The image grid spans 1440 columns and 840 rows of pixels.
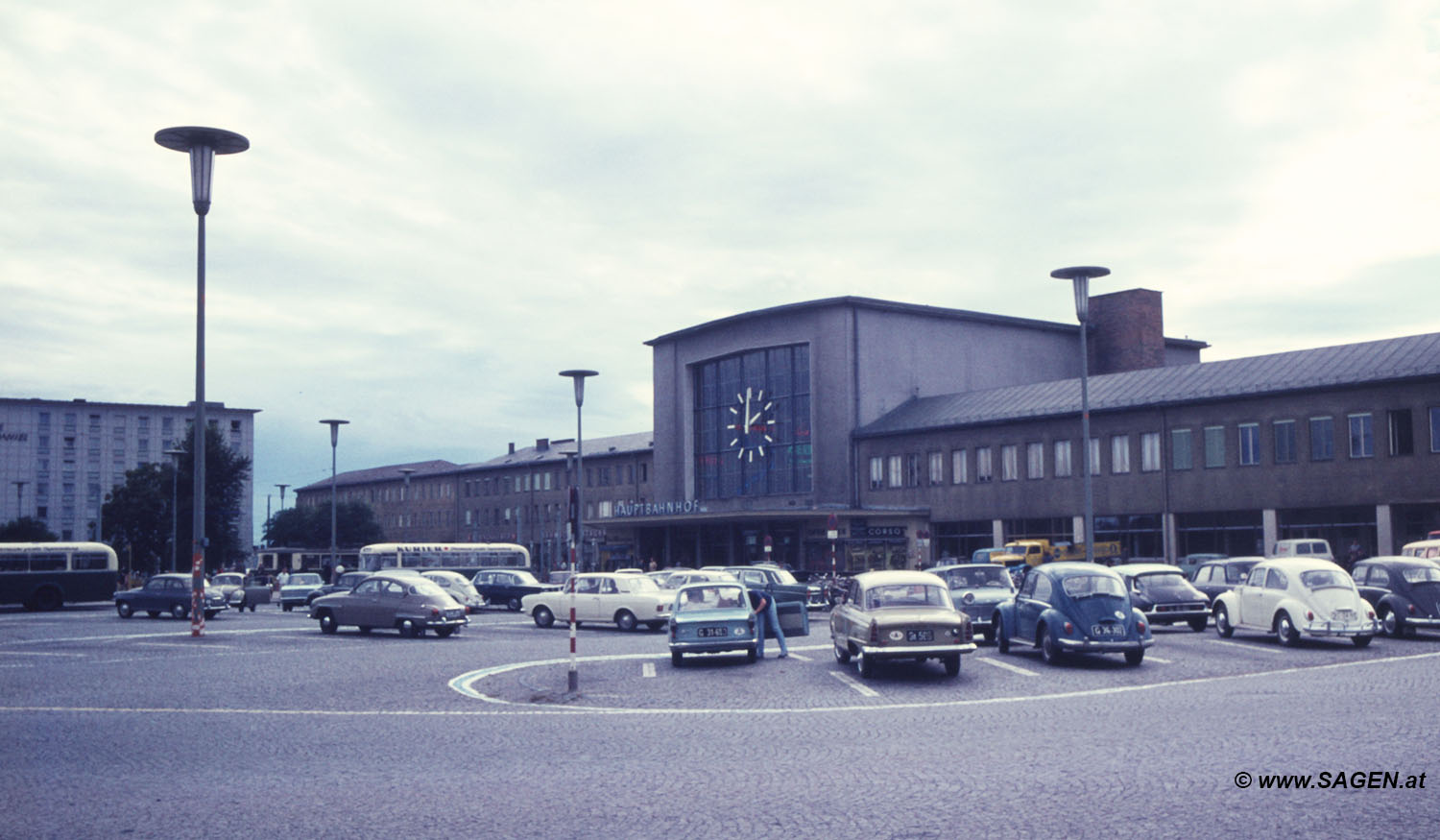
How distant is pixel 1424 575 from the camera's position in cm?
2425

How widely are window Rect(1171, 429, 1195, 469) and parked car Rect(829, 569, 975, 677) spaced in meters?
39.3

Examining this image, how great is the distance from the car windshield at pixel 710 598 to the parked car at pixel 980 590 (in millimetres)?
4228

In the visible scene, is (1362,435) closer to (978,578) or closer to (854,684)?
(978,578)

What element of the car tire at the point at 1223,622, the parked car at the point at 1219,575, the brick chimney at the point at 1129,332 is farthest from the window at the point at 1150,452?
the car tire at the point at 1223,622

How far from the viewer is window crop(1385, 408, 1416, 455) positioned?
48.4m

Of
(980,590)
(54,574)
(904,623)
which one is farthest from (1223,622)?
(54,574)

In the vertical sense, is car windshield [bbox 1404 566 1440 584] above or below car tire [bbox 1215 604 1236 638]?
above

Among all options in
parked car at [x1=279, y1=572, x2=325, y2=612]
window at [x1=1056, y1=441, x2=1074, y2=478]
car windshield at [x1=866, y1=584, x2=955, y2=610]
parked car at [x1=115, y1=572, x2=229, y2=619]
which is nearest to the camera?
car windshield at [x1=866, y1=584, x2=955, y2=610]

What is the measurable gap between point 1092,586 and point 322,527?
107811 mm

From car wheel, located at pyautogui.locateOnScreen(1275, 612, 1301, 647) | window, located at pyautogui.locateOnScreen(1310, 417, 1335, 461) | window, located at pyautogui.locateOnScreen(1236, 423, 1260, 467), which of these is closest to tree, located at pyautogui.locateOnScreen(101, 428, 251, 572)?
window, located at pyautogui.locateOnScreen(1236, 423, 1260, 467)

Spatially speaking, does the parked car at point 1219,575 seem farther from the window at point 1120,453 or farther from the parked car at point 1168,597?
the window at point 1120,453

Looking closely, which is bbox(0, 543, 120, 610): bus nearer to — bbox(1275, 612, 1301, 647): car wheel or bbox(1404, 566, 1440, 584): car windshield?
bbox(1275, 612, 1301, 647): car wheel

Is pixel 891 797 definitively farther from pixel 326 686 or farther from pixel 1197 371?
pixel 1197 371

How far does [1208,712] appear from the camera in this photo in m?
13.7
